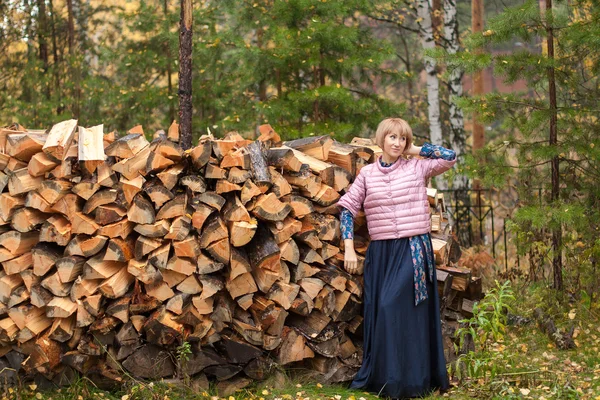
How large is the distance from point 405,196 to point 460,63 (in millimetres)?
2063

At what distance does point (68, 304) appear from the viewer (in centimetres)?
477

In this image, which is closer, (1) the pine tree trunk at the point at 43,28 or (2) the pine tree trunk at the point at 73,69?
(2) the pine tree trunk at the point at 73,69

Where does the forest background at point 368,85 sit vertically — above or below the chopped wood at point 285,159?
above

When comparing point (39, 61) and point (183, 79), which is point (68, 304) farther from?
point (39, 61)

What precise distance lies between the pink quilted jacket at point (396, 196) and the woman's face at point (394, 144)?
0.09 m

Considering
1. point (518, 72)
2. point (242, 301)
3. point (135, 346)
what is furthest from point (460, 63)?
point (135, 346)

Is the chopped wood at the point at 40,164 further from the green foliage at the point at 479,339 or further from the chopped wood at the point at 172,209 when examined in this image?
the green foliage at the point at 479,339

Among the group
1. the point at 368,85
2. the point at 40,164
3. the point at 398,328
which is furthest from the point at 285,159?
the point at 368,85

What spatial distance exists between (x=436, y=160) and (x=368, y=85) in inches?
251

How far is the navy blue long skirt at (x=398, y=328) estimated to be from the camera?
4906 mm

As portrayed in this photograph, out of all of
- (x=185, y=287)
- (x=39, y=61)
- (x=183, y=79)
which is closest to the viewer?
(x=185, y=287)

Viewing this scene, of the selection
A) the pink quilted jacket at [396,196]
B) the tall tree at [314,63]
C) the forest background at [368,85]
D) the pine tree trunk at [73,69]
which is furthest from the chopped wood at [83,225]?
the pine tree trunk at [73,69]

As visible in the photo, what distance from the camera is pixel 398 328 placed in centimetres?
491

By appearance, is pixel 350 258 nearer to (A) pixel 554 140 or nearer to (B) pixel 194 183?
(B) pixel 194 183
